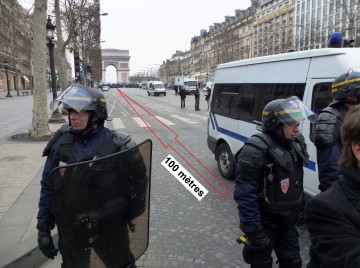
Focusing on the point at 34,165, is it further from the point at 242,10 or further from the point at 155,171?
the point at 242,10

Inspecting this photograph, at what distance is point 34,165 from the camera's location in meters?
6.97

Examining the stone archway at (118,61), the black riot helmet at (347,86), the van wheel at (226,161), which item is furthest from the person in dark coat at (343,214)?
the stone archway at (118,61)

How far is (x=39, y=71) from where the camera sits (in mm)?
9789

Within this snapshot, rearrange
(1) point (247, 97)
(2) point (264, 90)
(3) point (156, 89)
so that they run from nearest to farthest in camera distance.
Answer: (2) point (264, 90) < (1) point (247, 97) < (3) point (156, 89)

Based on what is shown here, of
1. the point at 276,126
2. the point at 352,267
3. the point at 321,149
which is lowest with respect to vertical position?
the point at 352,267

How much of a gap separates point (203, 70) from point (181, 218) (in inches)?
3765

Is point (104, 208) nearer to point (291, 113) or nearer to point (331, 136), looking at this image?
point (291, 113)

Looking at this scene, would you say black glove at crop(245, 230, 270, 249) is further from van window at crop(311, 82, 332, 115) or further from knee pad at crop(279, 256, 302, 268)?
van window at crop(311, 82, 332, 115)

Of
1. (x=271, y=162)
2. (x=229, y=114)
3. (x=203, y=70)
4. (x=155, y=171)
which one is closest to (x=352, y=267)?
Result: (x=271, y=162)

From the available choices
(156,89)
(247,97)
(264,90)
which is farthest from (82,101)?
(156,89)

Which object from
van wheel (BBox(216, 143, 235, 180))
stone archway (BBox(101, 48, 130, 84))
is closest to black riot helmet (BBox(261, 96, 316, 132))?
van wheel (BBox(216, 143, 235, 180))

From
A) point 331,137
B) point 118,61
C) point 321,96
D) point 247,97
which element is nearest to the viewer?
point 331,137

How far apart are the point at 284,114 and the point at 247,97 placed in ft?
9.88

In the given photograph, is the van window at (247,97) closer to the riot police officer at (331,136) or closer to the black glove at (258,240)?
the riot police officer at (331,136)
